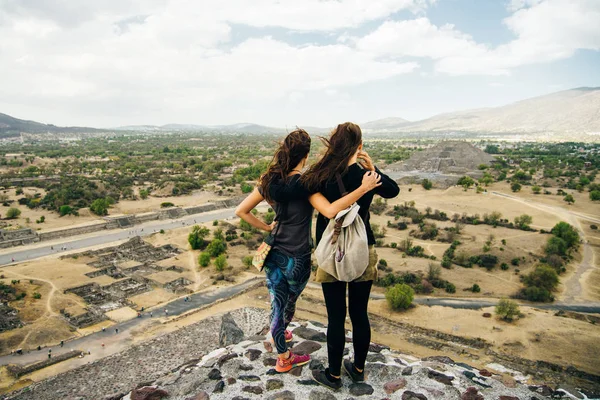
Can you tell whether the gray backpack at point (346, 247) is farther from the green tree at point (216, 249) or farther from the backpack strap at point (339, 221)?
the green tree at point (216, 249)

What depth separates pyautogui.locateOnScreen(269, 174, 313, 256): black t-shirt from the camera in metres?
3.48

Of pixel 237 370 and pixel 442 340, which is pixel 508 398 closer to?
pixel 237 370

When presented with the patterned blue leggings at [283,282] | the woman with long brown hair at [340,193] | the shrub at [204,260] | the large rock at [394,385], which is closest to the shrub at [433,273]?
the shrub at [204,260]

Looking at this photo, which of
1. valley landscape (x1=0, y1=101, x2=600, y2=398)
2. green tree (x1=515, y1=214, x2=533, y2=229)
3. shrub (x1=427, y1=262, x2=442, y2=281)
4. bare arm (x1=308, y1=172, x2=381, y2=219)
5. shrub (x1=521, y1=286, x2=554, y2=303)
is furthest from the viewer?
green tree (x1=515, y1=214, x2=533, y2=229)

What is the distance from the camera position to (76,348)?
44.3ft

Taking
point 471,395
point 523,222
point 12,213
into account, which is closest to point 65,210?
point 12,213

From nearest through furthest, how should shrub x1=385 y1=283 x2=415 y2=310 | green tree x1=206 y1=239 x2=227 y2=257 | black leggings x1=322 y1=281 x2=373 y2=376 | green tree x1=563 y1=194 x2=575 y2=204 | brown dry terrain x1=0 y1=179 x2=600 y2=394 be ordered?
1. black leggings x1=322 y1=281 x2=373 y2=376
2. brown dry terrain x1=0 y1=179 x2=600 y2=394
3. shrub x1=385 y1=283 x2=415 y2=310
4. green tree x1=206 y1=239 x2=227 y2=257
5. green tree x1=563 y1=194 x2=575 y2=204

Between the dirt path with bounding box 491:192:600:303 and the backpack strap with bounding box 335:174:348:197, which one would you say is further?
the dirt path with bounding box 491:192:600:303

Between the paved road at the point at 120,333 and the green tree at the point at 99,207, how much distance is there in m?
20.2

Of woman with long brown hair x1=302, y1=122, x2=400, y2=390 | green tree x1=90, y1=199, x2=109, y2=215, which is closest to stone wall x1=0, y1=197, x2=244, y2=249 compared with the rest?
green tree x1=90, y1=199, x2=109, y2=215

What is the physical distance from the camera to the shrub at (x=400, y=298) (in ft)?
50.7

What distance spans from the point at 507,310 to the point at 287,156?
1433 centimetres

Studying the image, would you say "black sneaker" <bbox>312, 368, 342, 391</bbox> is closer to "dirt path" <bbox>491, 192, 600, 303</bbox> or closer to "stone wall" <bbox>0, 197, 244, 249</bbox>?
"dirt path" <bbox>491, 192, 600, 303</bbox>

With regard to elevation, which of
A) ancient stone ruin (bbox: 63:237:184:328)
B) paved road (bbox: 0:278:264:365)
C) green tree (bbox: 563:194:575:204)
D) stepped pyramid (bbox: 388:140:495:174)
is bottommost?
paved road (bbox: 0:278:264:365)
